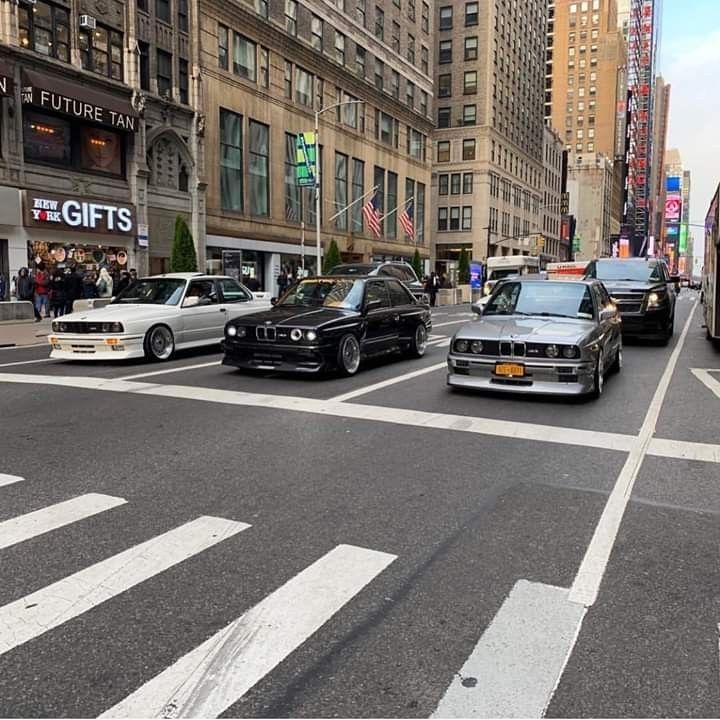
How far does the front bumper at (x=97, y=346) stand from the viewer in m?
12.2

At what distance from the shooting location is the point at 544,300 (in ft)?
33.6

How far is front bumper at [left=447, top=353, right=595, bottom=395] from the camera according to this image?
28.6ft

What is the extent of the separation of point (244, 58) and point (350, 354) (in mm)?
32260

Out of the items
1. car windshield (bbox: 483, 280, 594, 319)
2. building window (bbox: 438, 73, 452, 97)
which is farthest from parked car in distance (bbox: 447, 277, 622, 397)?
building window (bbox: 438, 73, 452, 97)

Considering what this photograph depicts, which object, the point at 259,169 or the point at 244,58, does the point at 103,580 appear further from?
the point at 244,58

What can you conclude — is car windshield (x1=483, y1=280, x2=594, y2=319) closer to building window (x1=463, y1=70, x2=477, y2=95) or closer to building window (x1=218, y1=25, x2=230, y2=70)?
building window (x1=218, y1=25, x2=230, y2=70)

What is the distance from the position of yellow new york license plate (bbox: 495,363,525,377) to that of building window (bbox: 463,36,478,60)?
248ft

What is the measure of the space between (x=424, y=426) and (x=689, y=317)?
2318 cm

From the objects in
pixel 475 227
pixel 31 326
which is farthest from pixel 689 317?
pixel 475 227

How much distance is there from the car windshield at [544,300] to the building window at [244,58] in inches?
1245

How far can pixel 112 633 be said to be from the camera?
3.21m

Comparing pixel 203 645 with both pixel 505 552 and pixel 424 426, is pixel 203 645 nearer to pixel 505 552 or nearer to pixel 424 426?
pixel 505 552

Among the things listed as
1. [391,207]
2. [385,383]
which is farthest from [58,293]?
[391,207]

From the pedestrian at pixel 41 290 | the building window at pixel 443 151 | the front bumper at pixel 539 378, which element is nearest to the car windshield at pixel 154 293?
the front bumper at pixel 539 378
